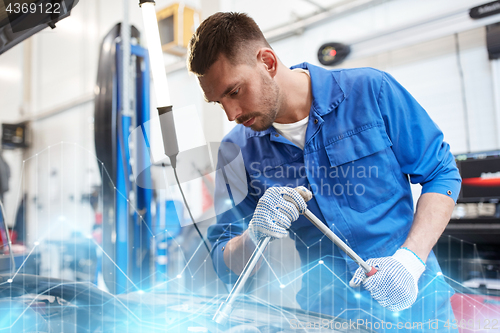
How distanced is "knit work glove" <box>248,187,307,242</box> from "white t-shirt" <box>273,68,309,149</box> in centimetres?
29

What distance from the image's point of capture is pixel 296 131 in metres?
0.97

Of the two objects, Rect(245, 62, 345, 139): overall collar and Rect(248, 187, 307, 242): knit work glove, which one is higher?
Rect(245, 62, 345, 139): overall collar

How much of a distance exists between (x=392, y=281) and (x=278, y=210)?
25cm

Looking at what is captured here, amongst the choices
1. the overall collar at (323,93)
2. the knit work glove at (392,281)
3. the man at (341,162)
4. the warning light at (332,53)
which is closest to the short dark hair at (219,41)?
the man at (341,162)

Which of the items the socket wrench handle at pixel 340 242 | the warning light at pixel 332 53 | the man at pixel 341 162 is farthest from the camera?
the warning light at pixel 332 53

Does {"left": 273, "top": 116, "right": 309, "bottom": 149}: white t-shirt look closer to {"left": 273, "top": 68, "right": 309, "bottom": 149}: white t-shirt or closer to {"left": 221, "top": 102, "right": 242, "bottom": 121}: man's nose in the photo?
{"left": 273, "top": 68, "right": 309, "bottom": 149}: white t-shirt

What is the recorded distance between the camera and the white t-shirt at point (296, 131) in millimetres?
958

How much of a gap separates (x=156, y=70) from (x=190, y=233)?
0.79 meters

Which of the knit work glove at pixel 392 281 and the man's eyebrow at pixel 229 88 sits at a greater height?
the man's eyebrow at pixel 229 88

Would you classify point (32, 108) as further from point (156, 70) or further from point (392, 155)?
point (392, 155)

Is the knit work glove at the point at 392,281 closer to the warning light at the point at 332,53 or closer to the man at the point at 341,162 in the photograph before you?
the man at the point at 341,162

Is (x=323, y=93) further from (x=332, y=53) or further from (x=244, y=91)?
(x=332, y=53)

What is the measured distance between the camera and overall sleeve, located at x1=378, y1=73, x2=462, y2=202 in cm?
85

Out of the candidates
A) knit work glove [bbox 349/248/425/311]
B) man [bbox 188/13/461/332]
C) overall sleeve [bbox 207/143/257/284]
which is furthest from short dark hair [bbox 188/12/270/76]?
knit work glove [bbox 349/248/425/311]
